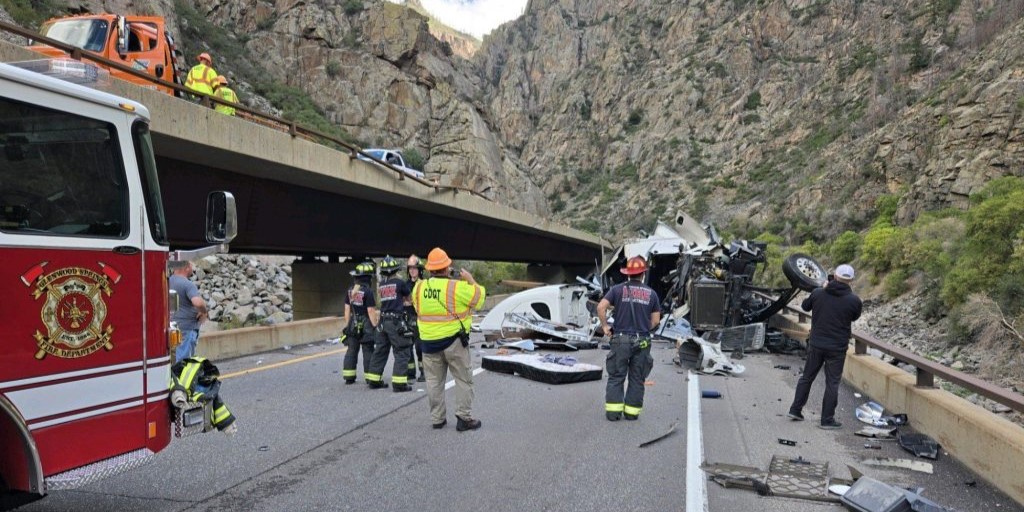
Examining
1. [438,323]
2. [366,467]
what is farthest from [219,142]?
[366,467]

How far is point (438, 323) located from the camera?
6.44 metres

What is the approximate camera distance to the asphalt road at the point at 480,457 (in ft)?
14.7

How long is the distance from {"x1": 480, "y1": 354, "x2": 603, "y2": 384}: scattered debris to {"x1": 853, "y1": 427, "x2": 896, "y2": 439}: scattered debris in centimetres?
369

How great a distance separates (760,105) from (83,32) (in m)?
72.4

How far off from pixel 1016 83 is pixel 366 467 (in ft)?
106

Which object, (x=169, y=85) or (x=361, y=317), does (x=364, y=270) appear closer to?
(x=361, y=317)

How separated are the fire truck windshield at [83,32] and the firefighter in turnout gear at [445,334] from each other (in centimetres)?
1196

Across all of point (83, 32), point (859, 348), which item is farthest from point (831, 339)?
point (83, 32)

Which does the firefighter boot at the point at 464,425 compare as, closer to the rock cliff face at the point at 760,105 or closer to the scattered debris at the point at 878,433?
the scattered debris at the point at 878,433

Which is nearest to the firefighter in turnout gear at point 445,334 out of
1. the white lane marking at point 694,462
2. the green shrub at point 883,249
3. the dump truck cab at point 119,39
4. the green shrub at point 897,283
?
the white lane marking at point 694,462

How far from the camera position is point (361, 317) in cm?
866

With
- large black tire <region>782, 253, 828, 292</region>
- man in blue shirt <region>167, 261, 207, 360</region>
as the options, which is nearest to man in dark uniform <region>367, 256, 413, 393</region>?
man in blue shirt <region>167, 261, 207, 360</region>

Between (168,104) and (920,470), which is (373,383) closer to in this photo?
(168,104)

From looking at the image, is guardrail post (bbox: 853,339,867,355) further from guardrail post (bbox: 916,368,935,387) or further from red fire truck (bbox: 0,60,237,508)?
red fire truck (bbox: 0,60,237,508)
